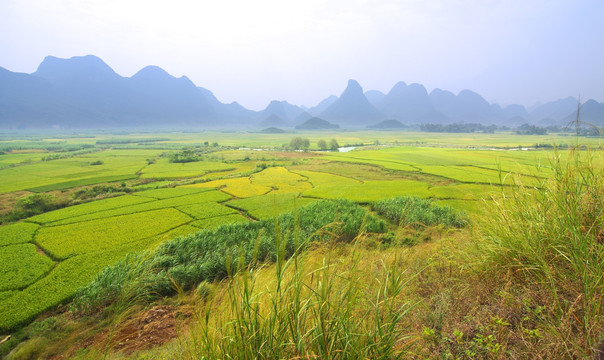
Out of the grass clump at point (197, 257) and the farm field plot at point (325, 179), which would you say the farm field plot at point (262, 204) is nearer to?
the grass clump at point (197, 257)

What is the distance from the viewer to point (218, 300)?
3621 mm

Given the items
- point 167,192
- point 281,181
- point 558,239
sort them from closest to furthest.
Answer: point 558,239 → point 167,192 → point 281,181

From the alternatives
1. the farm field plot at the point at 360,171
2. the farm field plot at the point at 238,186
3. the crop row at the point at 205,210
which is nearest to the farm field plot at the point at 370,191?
the farm field plot at the point at 238,186

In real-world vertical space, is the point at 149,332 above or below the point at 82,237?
below

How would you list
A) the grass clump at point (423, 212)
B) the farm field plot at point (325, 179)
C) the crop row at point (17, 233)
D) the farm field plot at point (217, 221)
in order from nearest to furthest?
the crop row at point (17, 233) → the grass clump at point (423, 212) → the farm field plot at point (217, 221) → the farm field plot at point (325, 179)

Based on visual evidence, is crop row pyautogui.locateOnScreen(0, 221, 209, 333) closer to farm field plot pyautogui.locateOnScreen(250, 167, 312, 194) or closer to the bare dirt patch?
the bare dirt patch

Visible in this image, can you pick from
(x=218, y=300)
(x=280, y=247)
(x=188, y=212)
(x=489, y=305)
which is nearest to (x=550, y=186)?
(x=489, y=305)

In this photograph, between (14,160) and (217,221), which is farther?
(14,160)

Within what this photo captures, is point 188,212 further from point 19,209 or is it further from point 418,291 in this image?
point 418,291

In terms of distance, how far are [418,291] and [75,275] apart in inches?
428

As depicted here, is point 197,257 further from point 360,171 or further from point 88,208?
point 360,171

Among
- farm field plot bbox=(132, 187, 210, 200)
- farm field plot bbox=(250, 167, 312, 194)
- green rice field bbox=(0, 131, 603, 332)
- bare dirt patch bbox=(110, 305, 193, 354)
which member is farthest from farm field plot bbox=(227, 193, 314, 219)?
bare dirt patch bbox=(110, 305, 193, 354)

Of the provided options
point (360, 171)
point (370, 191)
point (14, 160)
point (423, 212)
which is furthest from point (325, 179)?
point (14, 160)

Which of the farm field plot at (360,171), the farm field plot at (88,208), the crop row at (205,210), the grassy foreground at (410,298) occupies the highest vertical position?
the grassy foreground at (410,298)
